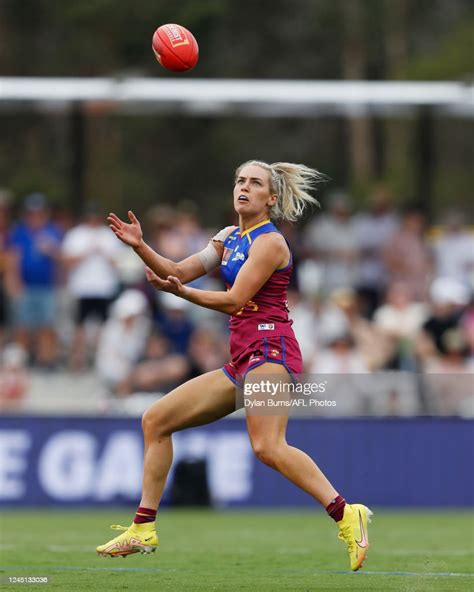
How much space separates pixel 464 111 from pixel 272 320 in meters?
12.2

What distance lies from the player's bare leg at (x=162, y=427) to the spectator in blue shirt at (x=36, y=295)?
855 centimetres

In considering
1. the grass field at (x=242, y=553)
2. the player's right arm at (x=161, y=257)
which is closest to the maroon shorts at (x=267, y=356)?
the player's right arm at (x=161, y=257)

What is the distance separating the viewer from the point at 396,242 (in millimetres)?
17594

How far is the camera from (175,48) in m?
8.99

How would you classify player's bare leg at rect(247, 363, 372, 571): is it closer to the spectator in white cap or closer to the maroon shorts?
the maroon shorts

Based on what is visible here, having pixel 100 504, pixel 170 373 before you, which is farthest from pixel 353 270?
pixel 100 504

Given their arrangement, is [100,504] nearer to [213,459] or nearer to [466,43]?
[213,459]

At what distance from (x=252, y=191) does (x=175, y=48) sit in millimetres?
1275

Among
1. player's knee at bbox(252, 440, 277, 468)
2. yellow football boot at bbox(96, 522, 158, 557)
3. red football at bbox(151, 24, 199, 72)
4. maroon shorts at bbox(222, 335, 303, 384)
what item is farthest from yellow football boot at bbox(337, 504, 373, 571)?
red football at bbox(151, 24, 199, 72)

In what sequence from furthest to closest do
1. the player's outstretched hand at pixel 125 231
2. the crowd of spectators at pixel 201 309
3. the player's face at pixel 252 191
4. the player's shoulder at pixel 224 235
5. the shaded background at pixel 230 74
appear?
the shaded background at pixel 230 74, the crowd of spectators at pixel 201 309, the player's shoulder at pixel 224 235, the player's face at pixel 252 191, the player's outstretched hand at pixel 125 231

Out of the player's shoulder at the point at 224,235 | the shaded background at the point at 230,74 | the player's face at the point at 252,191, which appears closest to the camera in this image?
the player's face at the point at 252,191

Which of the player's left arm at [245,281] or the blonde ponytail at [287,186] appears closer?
the player's left arm at [245,281]

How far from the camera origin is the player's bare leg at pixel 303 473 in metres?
8.02

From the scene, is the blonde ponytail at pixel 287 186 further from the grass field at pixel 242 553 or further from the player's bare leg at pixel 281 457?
the grass field at pixel 242 553
